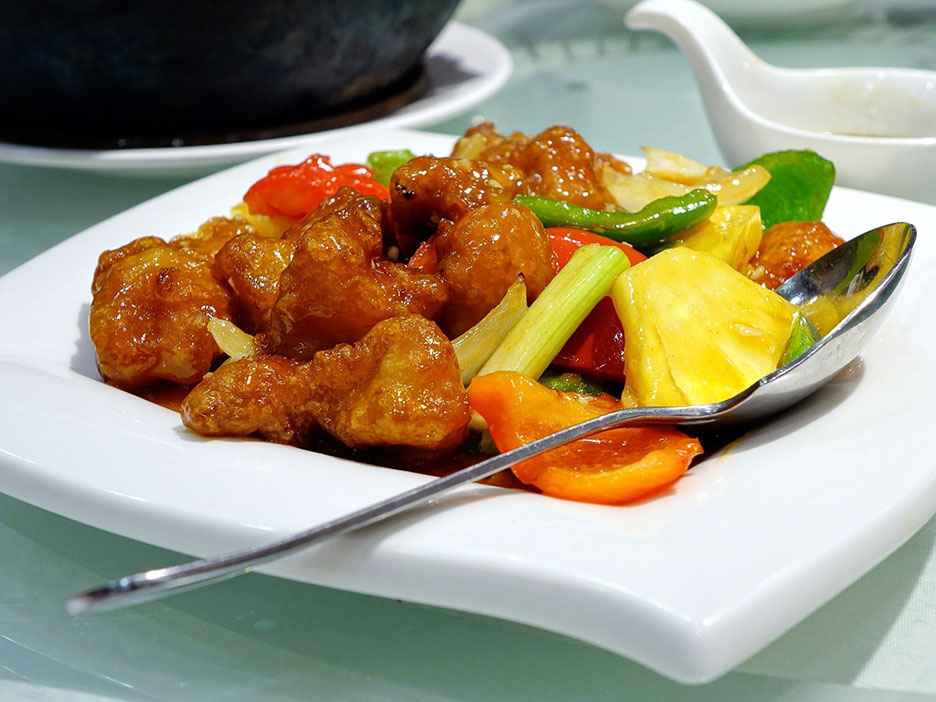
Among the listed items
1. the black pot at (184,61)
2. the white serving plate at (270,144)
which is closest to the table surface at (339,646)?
the white serving plate at (270,144)

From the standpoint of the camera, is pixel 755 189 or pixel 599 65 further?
pixel 599 65

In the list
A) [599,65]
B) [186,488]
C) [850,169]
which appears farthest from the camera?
[599,65]

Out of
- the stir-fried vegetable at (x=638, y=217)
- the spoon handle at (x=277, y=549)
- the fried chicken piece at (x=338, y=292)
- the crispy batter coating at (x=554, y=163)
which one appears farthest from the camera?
the crispy batter coating at (x=554, y=163)

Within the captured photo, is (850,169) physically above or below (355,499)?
below

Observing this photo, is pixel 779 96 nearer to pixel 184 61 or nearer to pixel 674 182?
pixel 674 182

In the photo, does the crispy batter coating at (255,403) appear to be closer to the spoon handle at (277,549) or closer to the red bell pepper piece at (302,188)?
the spoon handle at (277,549)

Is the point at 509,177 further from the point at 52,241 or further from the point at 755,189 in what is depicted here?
the point at 52,241

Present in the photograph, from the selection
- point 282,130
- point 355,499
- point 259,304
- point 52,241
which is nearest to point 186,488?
point 355,499
